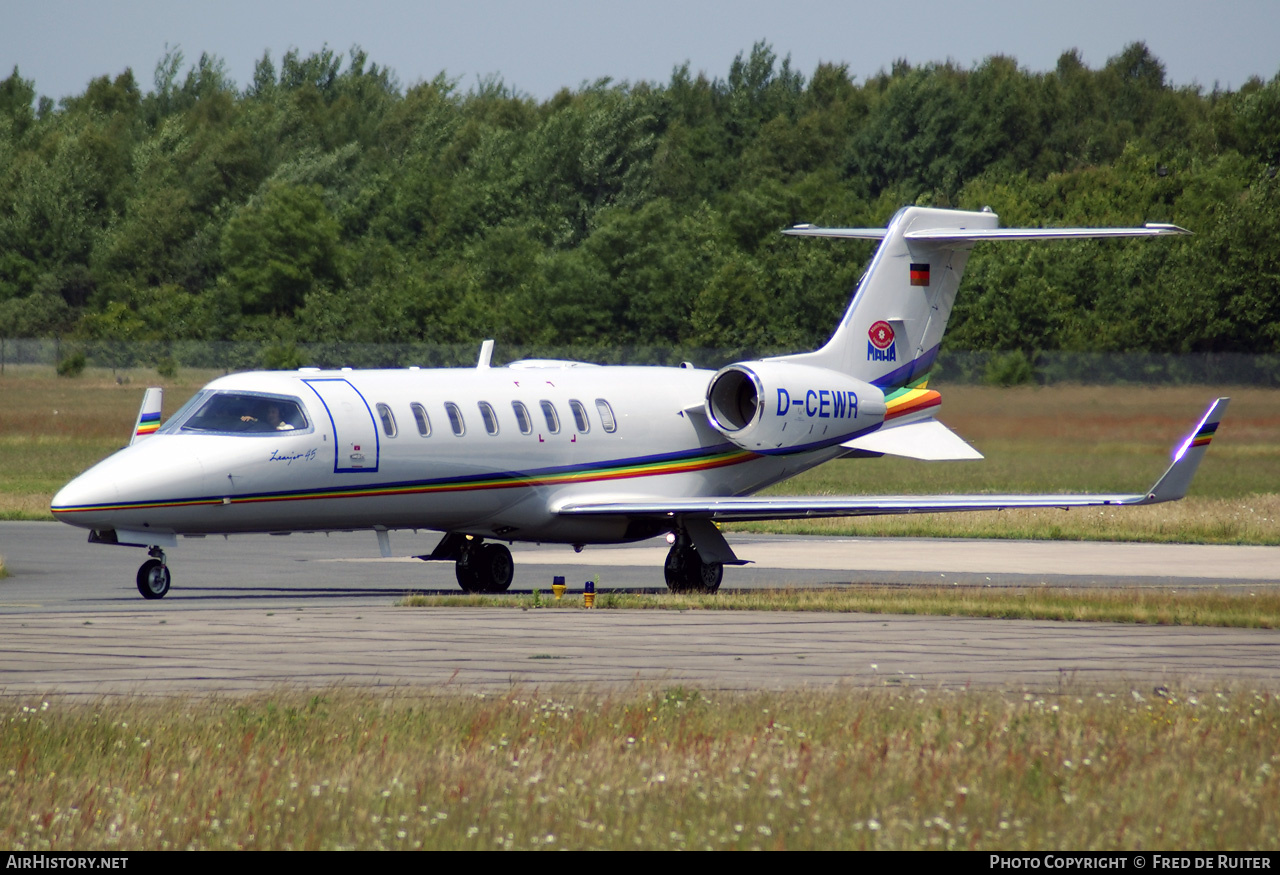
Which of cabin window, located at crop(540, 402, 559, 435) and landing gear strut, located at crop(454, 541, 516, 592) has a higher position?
cabin window, located at crop(540, 402, 559, 435)

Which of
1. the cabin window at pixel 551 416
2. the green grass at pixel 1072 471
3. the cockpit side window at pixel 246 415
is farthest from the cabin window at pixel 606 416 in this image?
the green grass at pixel 1072 471

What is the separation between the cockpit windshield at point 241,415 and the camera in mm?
21609

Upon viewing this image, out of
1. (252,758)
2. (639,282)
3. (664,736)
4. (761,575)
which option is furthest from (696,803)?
(639,282)

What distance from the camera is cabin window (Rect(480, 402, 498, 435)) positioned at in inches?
934

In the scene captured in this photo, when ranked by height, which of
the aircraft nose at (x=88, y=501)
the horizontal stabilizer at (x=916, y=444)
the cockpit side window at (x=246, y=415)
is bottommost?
the horizontal stabilizer at (x=916, y=444)

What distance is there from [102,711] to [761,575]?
16075 millimetres

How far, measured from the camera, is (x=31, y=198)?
105875 mm

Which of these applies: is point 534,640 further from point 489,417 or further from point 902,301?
point 902,301

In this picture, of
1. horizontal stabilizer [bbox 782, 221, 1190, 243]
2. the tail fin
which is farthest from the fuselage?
horizontal stabilizer [bbox 782, 221, 1190, 243]

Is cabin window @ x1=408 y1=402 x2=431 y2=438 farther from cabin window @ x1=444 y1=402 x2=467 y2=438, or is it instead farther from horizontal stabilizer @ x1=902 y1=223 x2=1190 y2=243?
horizontal stabilizer @ x1=902 y1=223 x2=1190 y2=243

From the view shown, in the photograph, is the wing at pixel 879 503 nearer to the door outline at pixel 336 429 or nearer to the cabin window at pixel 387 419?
the cabin window at pixel 387 419

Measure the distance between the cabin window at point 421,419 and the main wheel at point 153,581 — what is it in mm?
3630

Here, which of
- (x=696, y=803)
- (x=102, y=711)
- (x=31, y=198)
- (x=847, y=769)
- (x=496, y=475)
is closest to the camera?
(x=696, y=803)

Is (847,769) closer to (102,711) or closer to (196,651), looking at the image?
(102,711)
